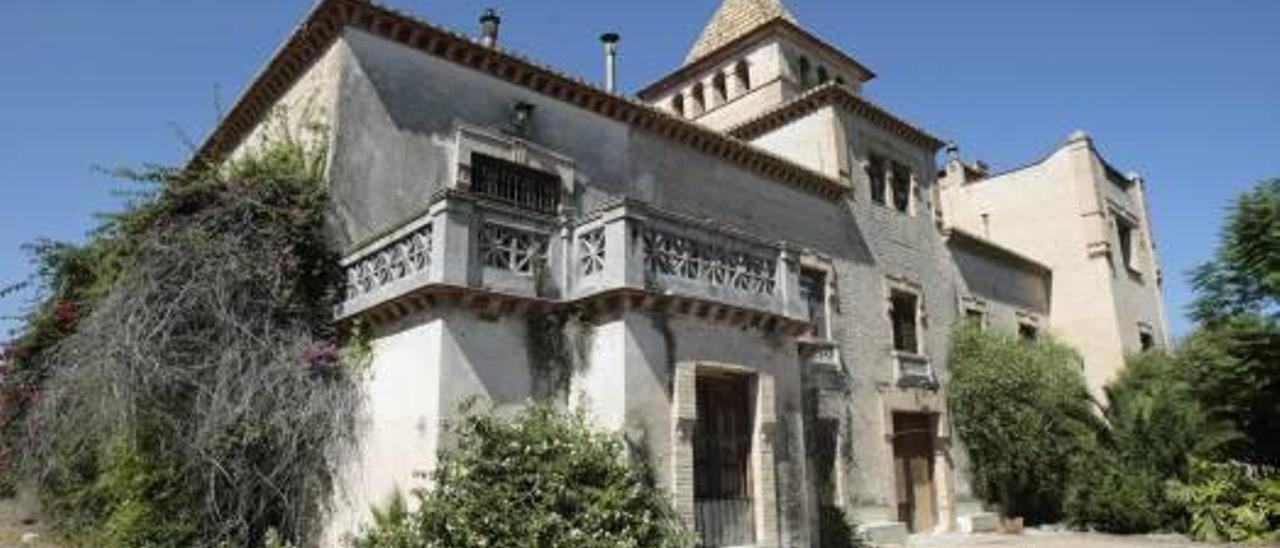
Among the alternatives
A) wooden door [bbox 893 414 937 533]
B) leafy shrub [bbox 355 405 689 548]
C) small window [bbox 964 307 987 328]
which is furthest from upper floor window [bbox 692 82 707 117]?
leafy shrub [bbox 355 405 689 548]

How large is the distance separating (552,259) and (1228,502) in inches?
550

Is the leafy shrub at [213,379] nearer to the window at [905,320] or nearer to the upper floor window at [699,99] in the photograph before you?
the window at [905,320]

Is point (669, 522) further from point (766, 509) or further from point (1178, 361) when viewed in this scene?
point (1178, 361)

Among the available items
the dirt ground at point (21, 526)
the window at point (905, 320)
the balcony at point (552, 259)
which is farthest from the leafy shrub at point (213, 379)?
the window at point (905, 320)

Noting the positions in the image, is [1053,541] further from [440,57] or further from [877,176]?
[440,57]

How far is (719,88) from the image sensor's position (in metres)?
22.9

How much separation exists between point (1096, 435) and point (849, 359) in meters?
6.24

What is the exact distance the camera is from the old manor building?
30.0ft

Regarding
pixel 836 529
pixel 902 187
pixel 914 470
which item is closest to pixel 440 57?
pixel 836 529

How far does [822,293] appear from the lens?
1577 cm

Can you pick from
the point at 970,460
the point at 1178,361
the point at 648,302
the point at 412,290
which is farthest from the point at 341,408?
the point at 1178,361

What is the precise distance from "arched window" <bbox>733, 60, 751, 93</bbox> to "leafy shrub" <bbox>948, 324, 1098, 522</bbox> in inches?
314

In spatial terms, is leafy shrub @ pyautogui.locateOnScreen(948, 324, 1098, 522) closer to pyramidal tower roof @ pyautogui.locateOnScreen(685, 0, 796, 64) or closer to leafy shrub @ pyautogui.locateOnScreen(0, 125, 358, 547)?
pyramidal tower roof @ pyautogui.locateOnScreen(685, 0, 796, 64)

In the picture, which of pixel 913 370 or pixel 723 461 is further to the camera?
pixel 913 370
